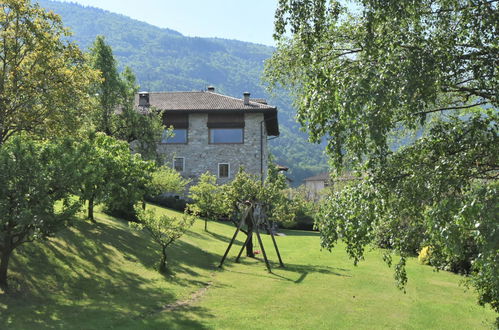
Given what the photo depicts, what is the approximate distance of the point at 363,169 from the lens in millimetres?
8211

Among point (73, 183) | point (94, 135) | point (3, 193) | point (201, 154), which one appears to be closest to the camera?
point (3, 193)

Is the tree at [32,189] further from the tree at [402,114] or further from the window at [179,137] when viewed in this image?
the window at [179,137]

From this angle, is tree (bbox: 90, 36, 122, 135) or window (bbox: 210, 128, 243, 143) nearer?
tree (bbox: 90, 36, 122, 135)

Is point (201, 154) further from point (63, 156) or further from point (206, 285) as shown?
point (63, 156)

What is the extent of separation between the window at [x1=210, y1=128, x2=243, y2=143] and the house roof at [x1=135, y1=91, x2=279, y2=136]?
1.87m

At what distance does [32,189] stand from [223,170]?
3277cm

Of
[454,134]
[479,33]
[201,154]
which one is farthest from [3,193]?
[201,154]

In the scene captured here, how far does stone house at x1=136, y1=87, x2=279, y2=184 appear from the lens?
43.1 metres

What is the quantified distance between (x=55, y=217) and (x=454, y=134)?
907 cm

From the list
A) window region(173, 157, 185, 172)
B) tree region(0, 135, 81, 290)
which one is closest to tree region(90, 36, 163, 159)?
window region(173, 157, 185, 172)

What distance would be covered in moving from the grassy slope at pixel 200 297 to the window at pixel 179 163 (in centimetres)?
2291

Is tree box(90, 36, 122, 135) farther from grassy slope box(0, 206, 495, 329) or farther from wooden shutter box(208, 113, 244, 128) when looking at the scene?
wooden shutter box(208, 113, 244, 128)

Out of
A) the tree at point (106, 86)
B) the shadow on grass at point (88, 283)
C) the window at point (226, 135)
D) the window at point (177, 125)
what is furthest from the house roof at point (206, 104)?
the shadow on grass at point (88, 283)

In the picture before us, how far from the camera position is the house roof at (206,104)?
43.1 m
